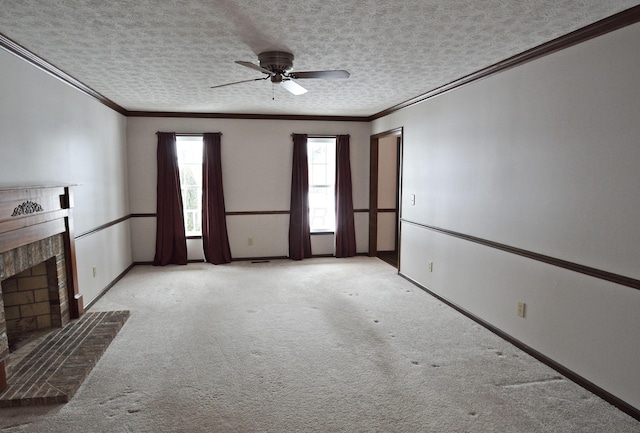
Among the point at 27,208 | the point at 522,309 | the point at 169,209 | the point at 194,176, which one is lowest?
the point at 522,309

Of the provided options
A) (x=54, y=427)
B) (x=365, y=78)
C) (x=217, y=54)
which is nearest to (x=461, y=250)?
(x=365, y=78)

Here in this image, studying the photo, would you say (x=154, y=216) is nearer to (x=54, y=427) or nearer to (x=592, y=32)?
(x=54, y=427)

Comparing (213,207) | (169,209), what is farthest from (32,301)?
(213,207)

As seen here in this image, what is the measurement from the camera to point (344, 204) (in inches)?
267

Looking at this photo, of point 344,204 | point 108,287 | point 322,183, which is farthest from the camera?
point 322,183

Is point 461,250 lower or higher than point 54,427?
higher

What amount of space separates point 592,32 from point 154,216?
5.94 meters

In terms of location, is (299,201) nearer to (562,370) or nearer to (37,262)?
(37,262)

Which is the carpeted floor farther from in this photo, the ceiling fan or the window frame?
the ceiling fan

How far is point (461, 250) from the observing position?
13.6ft

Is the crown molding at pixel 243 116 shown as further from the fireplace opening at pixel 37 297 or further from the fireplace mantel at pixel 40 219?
the fireplace opening at pixel 37 297

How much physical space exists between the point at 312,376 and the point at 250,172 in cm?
432

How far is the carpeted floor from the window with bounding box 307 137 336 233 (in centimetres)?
254

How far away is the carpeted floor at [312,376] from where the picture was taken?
2322 millimetres
